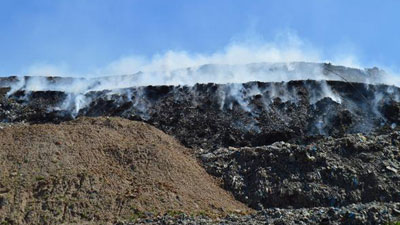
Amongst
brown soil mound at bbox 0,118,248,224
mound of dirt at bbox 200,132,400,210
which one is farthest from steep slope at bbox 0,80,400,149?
brown soil mound at bbox 0,118,248,224

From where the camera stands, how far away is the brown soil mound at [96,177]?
1695 centimetres

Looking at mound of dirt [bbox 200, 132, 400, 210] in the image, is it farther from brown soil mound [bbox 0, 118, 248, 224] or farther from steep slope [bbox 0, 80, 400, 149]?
steep slope [bbox 0, 80, 400, 149]

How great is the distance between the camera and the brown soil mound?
55.6ft

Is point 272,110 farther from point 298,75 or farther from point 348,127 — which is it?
point 298,75

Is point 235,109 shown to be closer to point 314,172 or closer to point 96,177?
point 314,172

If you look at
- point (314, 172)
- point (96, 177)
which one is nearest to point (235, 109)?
point (314, 172)

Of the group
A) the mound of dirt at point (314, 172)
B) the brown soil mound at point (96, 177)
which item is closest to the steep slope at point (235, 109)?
the mound of dirt at point (314, 172)

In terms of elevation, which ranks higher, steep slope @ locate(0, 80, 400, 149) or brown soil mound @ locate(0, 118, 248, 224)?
steep slope @ locate(0, 80, 400, 149)

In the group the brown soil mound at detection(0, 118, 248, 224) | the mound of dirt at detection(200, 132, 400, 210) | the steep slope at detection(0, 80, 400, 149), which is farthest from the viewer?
the steep slope at detection(0, 80, 400, 149)

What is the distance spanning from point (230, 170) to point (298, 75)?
11.2 m

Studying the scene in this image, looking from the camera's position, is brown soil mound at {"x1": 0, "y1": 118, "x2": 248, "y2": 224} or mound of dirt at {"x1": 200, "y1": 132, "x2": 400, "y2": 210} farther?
mound of dirt at {"x1": 200, "y1": 132, "x2": 400, "y2": 210}

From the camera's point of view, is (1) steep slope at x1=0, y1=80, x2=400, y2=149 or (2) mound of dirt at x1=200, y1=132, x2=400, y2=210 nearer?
(2) mound of dirt at x1=200, y1=132, x2=400, y2=210

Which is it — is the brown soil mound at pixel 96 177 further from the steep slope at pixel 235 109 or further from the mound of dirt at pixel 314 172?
the steep slope at pixel 235 109

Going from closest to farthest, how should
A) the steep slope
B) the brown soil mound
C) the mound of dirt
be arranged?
the brown soil mound, the mound of dirt, the steep slope
